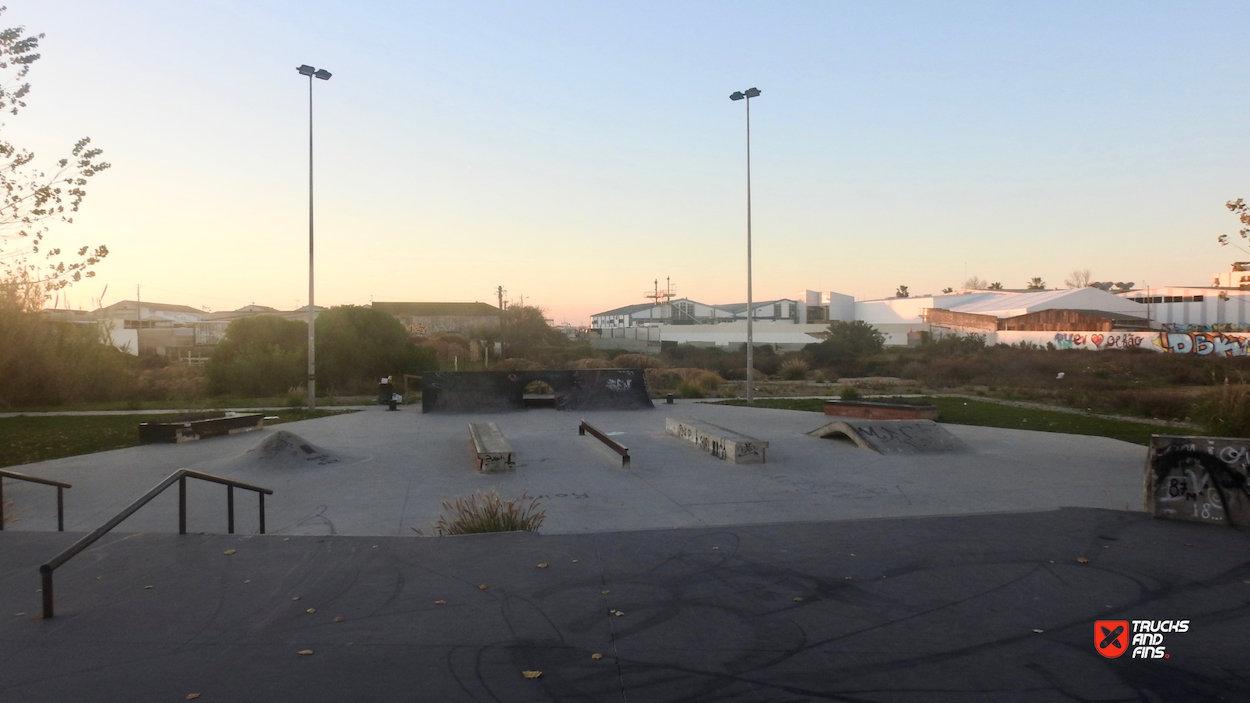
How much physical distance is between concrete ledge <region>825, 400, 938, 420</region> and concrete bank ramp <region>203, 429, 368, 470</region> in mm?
11885

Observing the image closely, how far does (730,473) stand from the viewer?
1127 cm

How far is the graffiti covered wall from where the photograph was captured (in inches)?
1780

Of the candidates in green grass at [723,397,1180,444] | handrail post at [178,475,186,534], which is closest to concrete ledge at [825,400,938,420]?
green grass at [723,397,1180,444]

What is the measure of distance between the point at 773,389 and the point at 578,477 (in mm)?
22200

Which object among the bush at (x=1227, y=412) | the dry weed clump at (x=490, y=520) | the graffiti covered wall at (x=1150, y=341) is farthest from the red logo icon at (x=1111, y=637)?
the graffiti covered wall at (x=1150, y=341)

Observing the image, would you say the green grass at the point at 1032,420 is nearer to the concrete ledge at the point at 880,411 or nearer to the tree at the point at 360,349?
the concrete ledge at the point at 880,411

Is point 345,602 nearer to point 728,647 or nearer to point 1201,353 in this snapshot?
point 728,647

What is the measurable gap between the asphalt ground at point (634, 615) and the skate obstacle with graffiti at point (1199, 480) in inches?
14.5

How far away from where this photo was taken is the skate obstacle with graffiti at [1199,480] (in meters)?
7.12

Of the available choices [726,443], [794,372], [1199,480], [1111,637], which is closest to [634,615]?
[1111,637]

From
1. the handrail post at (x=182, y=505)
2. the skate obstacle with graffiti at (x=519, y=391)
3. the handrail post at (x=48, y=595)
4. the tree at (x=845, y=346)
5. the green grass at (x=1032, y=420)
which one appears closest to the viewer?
the handrail post at (x=48, y=595)

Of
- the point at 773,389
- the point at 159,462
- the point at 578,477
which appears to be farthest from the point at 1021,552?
the point at 773,389

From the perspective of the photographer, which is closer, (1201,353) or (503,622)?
(503,622)

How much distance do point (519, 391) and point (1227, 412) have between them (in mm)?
16166
